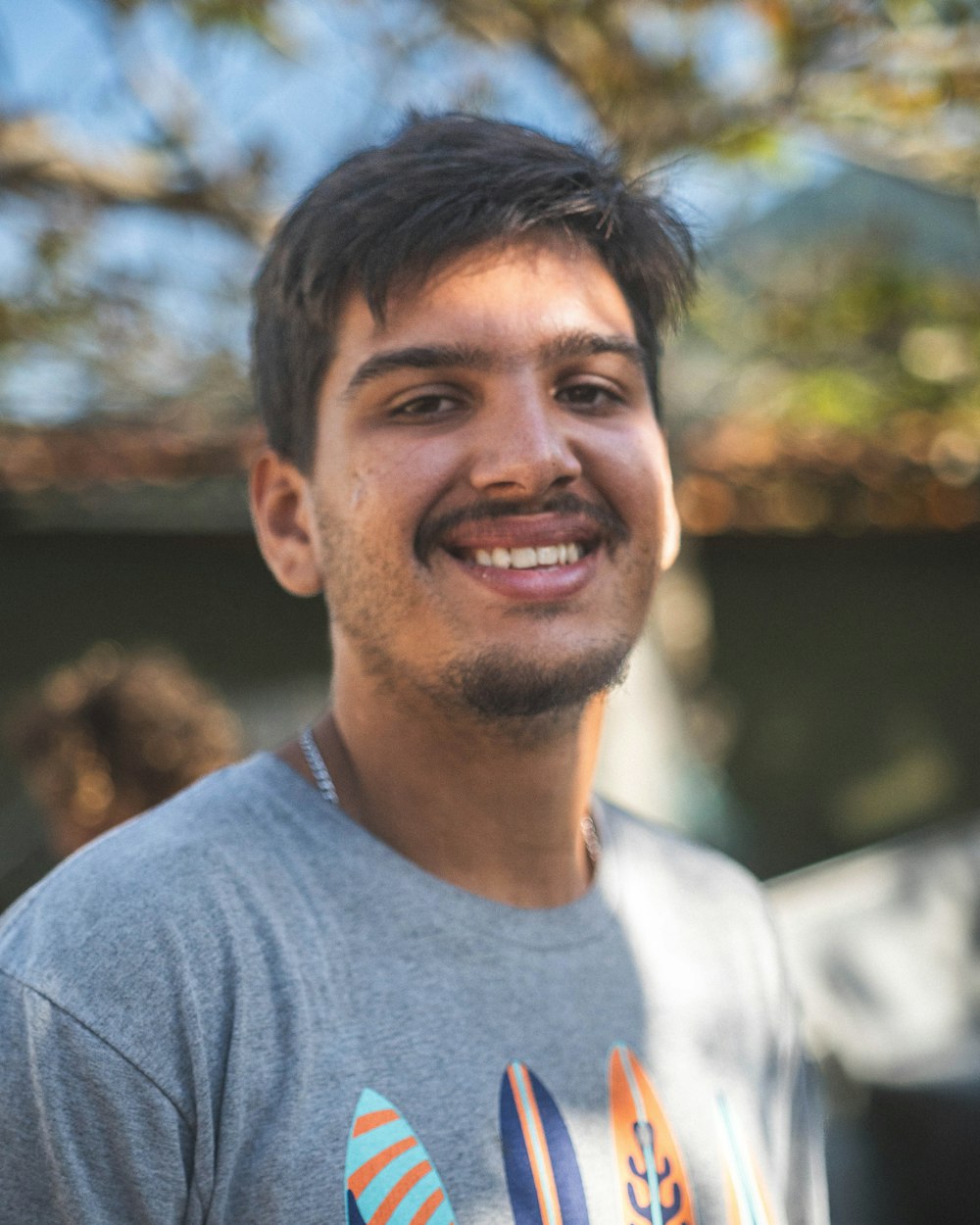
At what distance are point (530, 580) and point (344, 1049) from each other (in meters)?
0.56

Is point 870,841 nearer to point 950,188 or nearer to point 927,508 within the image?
Result: point 927,508

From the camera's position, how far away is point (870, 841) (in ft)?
21.5

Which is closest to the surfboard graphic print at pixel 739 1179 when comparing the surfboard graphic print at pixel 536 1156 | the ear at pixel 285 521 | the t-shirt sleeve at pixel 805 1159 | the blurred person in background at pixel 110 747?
the t-shirt sleeve at pixel 805 1159

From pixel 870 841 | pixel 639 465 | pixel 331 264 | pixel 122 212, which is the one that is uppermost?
pixel 122 212

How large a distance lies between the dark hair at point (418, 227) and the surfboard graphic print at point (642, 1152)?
865mm

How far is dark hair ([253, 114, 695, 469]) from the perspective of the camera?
5.00 feet

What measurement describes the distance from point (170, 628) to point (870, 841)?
3781 millimetres

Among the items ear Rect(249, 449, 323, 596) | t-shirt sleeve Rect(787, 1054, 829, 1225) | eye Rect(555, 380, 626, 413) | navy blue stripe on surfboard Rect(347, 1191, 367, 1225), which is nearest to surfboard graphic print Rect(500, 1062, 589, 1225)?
navy blue stripe on surfboard Rect(347, 1191, 367, 1225)

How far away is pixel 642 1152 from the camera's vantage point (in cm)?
140

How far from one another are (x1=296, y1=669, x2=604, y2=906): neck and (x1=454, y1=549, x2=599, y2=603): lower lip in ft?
0.49

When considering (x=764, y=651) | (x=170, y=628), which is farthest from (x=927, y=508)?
(x=170, y=628)

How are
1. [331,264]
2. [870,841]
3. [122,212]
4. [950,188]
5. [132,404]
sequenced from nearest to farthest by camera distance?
[331,264] < [122,212] < [950,188] < [132,404] < [870,841]

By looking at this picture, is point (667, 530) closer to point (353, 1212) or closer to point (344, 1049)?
point (344, 1049)

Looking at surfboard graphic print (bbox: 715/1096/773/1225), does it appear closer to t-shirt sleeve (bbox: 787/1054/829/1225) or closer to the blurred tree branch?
t-shirt sleeve (bbox: 787/1054/829/1225)
